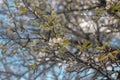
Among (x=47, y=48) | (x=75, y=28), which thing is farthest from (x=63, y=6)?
(x=47, y=48)

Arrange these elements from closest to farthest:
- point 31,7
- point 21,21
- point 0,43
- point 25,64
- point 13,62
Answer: point 31,7
point 0,43
point 21,21
point 25,64
point 13,62

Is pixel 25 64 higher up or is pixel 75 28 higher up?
pixel 75 28

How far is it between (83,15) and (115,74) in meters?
0.98

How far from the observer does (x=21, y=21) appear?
3.11m

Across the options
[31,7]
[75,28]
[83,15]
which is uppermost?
[31,7]

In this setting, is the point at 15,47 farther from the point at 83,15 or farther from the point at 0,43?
the point at 83,15

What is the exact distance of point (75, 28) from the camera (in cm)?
384

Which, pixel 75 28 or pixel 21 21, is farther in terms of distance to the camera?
pixel 75 28

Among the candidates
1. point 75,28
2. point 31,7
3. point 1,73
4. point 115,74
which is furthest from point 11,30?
point 1,73

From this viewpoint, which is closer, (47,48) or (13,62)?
(47,48)

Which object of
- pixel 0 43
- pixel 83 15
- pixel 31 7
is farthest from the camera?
pixel 83 15

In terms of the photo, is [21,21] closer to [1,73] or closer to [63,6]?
[63,6]

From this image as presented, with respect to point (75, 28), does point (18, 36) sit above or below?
above

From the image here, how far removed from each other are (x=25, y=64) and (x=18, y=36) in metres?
1.19
